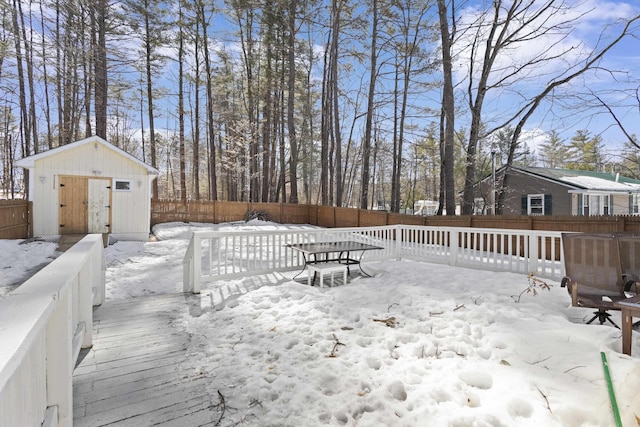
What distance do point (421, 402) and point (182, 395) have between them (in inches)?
62.7

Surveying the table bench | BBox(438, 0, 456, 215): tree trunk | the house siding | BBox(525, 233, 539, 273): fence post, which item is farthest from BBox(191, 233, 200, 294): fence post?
the house siding

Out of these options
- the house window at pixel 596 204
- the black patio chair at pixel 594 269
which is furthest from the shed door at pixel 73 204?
the house window at pixel 596 204

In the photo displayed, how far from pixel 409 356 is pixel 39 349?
233 cm

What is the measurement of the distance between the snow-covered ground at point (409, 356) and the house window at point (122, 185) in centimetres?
670

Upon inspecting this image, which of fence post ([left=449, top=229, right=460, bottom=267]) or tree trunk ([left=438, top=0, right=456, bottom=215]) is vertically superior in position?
tree trunk ([left=438, top=0, right=456, bottom=215])

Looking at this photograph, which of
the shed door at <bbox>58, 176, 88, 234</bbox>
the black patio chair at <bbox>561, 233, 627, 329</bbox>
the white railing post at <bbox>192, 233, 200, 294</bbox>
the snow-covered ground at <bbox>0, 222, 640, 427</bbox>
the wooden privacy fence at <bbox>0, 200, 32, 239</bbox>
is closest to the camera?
the snow-covered ground at <bbox>0, 222, 640, 427</bbox>

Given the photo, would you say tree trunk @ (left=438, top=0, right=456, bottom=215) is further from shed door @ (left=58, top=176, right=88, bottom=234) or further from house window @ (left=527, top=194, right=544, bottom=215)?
shed door @ (left=58, top=176, right=88, bottom=234)

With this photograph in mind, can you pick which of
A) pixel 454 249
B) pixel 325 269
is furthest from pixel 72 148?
pixel 454 249

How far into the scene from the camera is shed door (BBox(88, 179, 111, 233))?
367 inches

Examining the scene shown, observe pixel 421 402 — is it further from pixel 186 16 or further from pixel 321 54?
pixel 186 16

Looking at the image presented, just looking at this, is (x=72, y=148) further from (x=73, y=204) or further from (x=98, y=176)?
(x=73, y=204)

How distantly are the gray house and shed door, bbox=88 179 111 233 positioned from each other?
14.4 m

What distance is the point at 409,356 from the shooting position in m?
2.50

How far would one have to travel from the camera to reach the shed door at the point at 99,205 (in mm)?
9328
